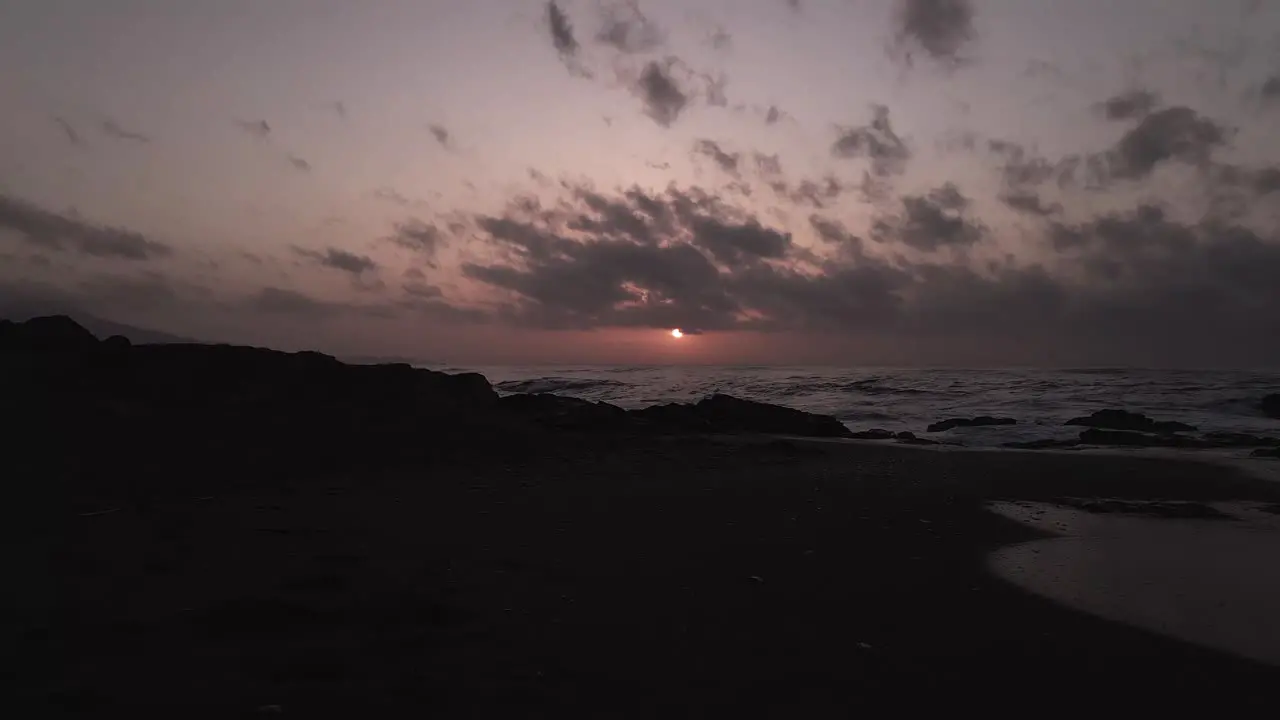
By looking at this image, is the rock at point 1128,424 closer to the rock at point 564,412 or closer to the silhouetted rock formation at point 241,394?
the silhouetted rock formation at point 241,394

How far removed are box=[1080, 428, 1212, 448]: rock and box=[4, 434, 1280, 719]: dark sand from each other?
1113 cm

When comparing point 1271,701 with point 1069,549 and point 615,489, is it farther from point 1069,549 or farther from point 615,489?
point 615,489

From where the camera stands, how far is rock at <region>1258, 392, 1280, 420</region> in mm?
27062

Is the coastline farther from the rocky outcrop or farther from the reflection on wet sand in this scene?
the rocky outcrop

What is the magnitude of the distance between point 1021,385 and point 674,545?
139 feet

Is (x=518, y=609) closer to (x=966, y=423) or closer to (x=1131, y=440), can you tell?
(x=1131, y=440)

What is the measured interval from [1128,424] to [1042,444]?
5890mm

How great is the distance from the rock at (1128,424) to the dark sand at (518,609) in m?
15.7

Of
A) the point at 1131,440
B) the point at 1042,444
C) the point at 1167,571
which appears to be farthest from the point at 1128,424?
the point at 1167,571

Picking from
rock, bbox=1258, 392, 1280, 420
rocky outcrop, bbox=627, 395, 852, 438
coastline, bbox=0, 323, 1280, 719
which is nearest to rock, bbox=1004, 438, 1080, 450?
rocky outcrop, bbox=627, 395, 852, 438

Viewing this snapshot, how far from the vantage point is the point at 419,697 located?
333 centimetres

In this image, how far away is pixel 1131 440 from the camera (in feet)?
56.8

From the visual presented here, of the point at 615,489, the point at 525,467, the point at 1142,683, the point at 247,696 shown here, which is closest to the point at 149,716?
the point at 247,696

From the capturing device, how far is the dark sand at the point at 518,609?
346 centimetres
